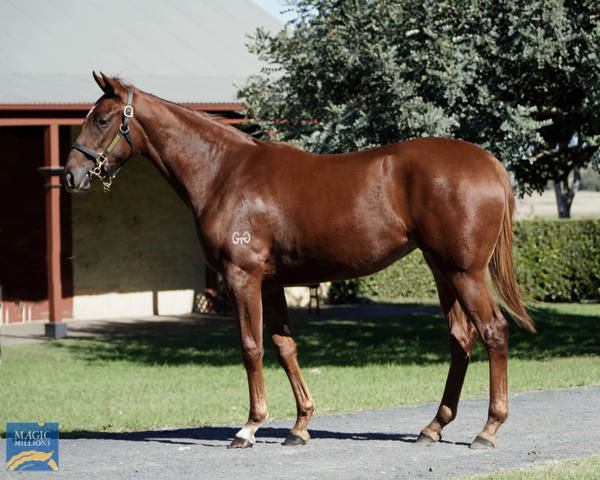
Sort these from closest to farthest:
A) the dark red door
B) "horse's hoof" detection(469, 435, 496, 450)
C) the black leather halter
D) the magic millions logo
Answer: the magic millions logo
"horse's hoof" detection(469, 435, 496, 450)
the black leather halter
the dark red door

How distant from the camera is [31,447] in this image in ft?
22.0

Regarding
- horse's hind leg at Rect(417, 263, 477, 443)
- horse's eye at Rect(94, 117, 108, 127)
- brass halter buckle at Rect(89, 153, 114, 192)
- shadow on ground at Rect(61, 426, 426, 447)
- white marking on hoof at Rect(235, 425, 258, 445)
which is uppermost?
horse's eye at Rect(94, 117, 108, 127)

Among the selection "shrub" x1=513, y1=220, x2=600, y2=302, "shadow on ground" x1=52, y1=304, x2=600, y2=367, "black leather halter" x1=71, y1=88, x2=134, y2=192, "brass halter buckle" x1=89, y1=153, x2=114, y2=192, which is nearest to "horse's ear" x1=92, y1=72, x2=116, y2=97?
"black leather halter" x1=71, y1=88, x2=134, y2=192

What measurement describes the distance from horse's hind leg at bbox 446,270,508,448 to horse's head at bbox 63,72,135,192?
254 cm

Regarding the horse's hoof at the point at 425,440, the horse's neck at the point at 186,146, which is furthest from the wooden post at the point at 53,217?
the horse's hoof at the point at 425,440

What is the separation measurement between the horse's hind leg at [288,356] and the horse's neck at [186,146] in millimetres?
923

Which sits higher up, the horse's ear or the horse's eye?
the horse's ear

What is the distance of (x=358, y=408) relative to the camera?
8711mm

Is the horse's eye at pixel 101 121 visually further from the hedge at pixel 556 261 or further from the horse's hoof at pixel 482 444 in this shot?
the hedge at pixel 556 261

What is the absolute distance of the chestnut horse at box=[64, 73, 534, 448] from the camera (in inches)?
251

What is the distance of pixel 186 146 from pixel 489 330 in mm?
2559

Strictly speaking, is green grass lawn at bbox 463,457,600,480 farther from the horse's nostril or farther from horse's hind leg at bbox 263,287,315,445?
the horse's nostril

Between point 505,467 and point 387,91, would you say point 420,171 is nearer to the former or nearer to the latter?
point 505,467

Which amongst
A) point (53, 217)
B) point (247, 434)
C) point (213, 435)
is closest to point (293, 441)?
point (247, 434)
